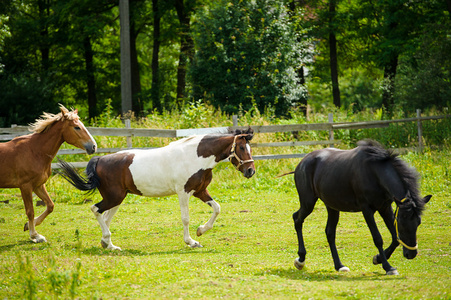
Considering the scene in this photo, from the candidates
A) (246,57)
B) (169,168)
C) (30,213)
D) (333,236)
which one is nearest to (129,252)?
(169,168)

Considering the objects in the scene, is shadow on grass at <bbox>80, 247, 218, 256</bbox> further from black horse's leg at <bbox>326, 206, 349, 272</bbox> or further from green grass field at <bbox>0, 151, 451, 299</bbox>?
black horse's leg at <bbox>326, 206, 349, 272</bbox>

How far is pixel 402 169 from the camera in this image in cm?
688

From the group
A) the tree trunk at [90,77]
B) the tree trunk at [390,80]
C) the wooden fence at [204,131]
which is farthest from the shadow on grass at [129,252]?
the tree trunk at [90,77]

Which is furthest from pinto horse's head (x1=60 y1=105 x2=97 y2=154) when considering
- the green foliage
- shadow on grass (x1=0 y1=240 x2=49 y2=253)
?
the green foliage

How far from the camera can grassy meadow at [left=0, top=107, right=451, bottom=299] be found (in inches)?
231

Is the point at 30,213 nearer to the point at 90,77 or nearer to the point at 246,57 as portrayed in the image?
the point at 246,57

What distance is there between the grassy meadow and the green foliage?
5.93m

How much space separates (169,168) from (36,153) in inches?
96.7

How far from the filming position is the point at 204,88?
2230cm

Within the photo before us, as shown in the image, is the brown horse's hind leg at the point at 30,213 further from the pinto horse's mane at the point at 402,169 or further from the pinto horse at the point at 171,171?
the pinto horse's mane at the point at 402,169

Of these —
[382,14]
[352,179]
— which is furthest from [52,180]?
[382,14]

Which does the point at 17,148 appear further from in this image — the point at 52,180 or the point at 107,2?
the point at 107,2

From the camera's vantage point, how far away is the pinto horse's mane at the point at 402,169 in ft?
21.8

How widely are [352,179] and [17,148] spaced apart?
6064 mm
